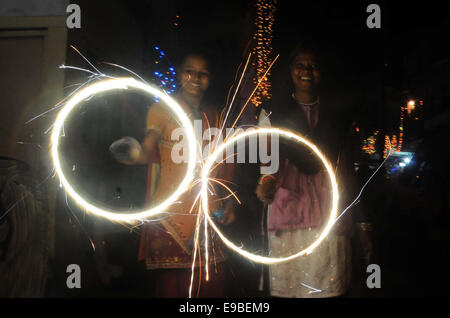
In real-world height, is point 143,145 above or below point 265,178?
above

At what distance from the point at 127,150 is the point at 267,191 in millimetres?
758

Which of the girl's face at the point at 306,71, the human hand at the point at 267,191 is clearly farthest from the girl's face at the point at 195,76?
the human hand at the point at 267,191

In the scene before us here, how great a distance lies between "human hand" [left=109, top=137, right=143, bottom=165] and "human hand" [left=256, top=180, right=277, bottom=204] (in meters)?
0.66

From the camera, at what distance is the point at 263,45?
1.94 m

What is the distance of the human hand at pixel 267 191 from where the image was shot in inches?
67.8

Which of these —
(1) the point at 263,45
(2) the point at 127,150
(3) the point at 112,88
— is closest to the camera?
(2) the point at 127,150

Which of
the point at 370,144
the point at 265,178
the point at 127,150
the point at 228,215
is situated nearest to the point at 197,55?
the point at 127,150

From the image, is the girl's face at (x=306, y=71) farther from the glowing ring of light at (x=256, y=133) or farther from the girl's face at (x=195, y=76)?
the girl's face at (x=195, y=76)

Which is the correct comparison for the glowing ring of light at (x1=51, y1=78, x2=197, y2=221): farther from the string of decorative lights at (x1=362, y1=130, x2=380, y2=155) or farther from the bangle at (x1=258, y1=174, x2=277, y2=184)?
the string of decorative lights at (x1=362, y1=130, x2=380, y2=155)

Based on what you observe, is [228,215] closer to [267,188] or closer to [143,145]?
[267,188]

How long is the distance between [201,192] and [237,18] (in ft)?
3.53

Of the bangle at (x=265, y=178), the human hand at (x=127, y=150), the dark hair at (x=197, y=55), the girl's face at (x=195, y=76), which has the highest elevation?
the dark hair at (x=197, y=55)

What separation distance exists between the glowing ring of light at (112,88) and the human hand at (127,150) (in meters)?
0.26

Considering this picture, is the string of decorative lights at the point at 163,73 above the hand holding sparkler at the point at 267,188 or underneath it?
above
